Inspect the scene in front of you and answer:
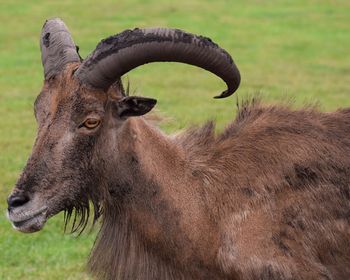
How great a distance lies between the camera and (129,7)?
31.4 m

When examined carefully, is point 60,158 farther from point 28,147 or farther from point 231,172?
point 28,147

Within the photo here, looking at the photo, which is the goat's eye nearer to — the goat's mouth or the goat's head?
the goat's head

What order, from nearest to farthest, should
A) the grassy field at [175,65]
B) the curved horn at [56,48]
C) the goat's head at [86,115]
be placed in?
the goat's head at [86,115] → the curved horn at [56,48] → the grassy field at [175,65]

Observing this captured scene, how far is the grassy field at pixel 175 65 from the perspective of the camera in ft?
37.3

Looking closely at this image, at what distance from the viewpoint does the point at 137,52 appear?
7.12 meters

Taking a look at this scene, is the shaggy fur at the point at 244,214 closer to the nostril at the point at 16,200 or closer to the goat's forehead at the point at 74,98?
the goat's forehead at the point at 74,98

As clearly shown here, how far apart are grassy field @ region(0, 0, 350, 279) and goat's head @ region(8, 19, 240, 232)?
819mm

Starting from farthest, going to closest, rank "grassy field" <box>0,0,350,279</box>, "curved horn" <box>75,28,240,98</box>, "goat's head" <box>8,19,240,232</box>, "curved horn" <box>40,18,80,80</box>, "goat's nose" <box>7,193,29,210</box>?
"grassy field" <box>0,0,350,279</box>
"curved horn" <box>40,18,80,80</box>
"curved horn" <box>75,28,240,98</box>
"goat's head" <box>8,19,240,232</box>
"goat's nose" <box>7,193,29,210</box>

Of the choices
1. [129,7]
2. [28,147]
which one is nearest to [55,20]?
[28,147]

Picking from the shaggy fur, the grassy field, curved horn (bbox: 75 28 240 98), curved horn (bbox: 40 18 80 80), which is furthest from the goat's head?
the grassy field

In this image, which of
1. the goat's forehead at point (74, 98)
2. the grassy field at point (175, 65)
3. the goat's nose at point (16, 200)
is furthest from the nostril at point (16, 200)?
the grassy field at point (175, 65)

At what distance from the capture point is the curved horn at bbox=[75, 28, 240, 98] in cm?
709

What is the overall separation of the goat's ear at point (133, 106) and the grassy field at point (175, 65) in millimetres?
740

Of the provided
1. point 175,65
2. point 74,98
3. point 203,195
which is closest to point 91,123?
point 74,98
